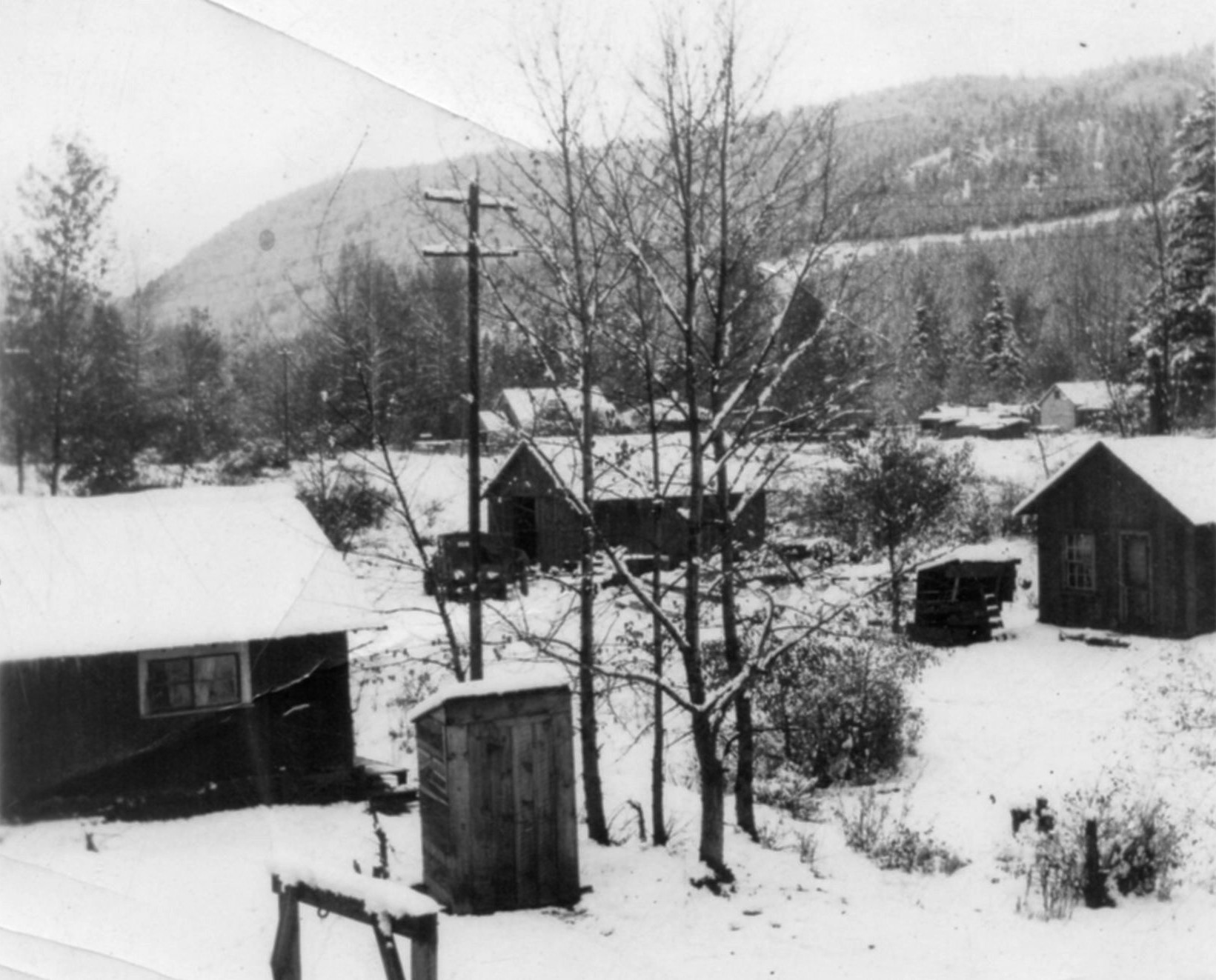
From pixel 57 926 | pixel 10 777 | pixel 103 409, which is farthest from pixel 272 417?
pixel 57 926

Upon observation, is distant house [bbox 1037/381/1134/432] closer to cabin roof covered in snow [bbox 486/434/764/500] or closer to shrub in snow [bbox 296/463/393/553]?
cabin roof covered in snow [bbox 486/434/764/500]

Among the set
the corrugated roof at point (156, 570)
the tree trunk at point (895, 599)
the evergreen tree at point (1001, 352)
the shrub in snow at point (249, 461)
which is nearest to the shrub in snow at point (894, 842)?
the tree trunk at point (895, 599)

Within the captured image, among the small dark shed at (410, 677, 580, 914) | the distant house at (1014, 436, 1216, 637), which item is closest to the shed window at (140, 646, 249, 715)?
the small dark shed at (410, 677, 580, 914)

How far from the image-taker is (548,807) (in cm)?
711

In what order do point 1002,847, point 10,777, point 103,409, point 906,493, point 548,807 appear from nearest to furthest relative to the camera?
1. point 103,409
2. point 548,807
3. point 10,777
4. point 1002,847
5. point 906,493

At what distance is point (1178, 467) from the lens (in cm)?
707

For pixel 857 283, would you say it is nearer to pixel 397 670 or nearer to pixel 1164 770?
pixel 1164 770

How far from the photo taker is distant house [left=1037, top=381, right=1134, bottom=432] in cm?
757

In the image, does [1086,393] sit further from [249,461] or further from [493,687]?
[249,461]

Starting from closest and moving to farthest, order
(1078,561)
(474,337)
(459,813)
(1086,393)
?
(459,813), (1086,393), (474,337), (1078,561)

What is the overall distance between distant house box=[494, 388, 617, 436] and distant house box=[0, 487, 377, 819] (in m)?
2.12

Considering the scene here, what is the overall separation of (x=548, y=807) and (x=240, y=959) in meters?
2.21

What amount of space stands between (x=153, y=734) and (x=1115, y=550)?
30.1 ft

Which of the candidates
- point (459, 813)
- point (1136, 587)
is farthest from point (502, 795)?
point (1136, 587)
